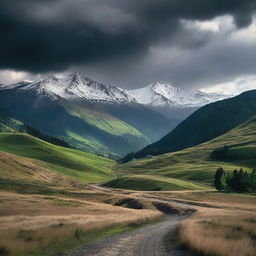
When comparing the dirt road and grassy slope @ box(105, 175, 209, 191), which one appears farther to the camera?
grassy slope @ box(105, 175, 209, 191)

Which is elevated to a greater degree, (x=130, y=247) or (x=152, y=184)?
(x=152, y=184)

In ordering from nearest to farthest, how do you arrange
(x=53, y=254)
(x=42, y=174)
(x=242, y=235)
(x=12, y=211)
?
(x=53, y=254) < (x=242, y=235) < (x=12, y=211) < (x=42, y=174)

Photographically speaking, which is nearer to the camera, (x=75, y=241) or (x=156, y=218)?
(x=75, y=241)

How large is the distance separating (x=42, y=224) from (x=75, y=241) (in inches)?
338

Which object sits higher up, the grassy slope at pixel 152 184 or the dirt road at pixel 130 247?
the grassy slope at pixel 152 184

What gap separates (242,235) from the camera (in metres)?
28.0

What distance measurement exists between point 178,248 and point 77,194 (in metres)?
74.6

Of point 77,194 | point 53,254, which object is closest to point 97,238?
point 53,254

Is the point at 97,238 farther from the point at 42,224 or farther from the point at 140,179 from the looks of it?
the point at 140,179

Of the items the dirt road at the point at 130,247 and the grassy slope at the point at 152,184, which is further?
the grassy slope at the point at 152,184

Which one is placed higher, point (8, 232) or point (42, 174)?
point (42, 174)

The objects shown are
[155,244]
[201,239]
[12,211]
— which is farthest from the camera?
[12,211]

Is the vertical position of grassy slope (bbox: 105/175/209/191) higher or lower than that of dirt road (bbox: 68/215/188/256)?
higher

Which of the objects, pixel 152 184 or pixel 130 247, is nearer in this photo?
pixel 130 247
